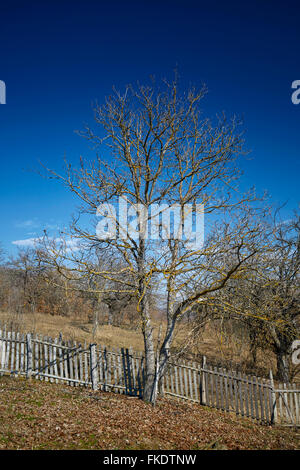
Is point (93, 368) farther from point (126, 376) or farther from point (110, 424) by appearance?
point (110, 424)

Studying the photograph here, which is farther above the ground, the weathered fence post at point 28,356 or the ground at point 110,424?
the weathered fence post at point 28,356

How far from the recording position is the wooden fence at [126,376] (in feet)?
33.9

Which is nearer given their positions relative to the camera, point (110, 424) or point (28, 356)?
point (110, 424)

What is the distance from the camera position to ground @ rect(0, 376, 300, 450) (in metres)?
→ 5.96

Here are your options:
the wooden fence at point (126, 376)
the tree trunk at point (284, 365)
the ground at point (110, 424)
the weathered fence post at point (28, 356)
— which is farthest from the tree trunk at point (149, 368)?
the tree trunk at point (284, 365)

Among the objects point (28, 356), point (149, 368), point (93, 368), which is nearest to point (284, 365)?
point (149, 368)

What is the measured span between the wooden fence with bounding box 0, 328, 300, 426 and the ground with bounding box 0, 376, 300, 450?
1.29ft

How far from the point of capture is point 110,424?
22.8 feet

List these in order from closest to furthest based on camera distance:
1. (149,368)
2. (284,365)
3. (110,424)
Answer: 1. (110,424)
2. (149,368)
3. (284,365)

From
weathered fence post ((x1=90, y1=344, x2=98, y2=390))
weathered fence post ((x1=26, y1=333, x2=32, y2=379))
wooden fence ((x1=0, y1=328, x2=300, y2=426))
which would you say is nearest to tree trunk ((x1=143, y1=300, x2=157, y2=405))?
wooden fence ((x1=0, y1=328, x2=300, y2=426))

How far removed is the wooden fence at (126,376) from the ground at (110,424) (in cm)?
39

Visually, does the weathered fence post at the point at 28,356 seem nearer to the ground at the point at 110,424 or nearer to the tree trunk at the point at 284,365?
the ground at the point at 110,424

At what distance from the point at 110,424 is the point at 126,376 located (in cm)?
359

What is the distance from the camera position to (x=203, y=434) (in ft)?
23.7
